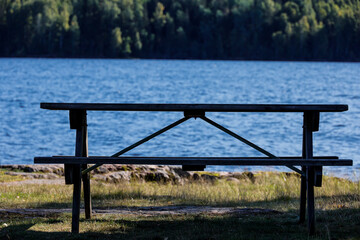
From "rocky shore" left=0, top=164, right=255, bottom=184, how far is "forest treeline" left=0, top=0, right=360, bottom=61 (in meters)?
113

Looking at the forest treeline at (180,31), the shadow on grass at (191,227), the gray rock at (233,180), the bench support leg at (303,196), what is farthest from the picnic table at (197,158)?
the forest treeline at (180,31)

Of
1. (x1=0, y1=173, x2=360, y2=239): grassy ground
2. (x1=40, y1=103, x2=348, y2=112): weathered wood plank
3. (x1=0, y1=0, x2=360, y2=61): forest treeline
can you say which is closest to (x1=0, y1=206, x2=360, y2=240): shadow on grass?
(x1=0, y1=173, x2=360, y2=239): grassy ground

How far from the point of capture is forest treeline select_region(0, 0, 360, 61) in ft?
421

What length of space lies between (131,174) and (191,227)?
680cm

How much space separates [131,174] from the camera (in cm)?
1349

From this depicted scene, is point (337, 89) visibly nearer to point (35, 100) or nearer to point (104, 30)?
point (35, 100)

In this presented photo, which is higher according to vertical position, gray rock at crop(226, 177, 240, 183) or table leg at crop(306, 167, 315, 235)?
table leg at crop(306, 167, 315, 235)

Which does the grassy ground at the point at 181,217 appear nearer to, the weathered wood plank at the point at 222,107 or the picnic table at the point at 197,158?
the picnic table at the point at 197,158

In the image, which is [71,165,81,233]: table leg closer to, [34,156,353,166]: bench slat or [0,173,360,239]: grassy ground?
[0,173,360,239]: grassy ground

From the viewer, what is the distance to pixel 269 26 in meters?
134

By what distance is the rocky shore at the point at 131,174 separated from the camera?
13375mm

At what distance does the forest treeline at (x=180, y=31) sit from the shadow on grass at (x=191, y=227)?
120 metres

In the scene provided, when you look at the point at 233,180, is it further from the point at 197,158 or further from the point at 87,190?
the point at 197,158

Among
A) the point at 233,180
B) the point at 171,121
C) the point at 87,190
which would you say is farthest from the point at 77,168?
the point at 171,121
